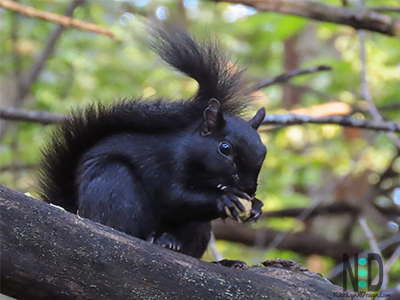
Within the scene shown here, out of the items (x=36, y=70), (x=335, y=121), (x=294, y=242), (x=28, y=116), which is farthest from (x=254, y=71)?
(x=28, y=116)

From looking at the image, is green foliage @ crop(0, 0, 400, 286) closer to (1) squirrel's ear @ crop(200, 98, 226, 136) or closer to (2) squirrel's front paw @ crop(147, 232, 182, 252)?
(1) squirrel's ear @ crop(200, 98, 226, 136)

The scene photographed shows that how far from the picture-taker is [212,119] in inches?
82.9

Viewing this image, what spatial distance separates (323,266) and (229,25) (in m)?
3.63

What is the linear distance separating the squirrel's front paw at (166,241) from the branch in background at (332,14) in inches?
82.3

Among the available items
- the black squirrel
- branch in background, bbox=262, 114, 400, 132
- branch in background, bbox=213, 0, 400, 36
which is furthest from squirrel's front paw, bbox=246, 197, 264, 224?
branch in background, bbox=213, 0, 400, 36

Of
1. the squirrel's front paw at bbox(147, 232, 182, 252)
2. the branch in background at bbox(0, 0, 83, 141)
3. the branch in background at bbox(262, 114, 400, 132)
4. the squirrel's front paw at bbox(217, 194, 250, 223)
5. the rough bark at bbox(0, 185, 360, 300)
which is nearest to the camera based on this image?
the rough bark at bbox(0, 185, 360, 300)

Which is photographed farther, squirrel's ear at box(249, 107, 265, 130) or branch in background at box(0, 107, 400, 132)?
branch in background at box(0, 107, 400, 132)

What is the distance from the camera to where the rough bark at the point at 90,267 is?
145 centimetres

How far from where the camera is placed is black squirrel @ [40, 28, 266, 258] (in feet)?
6.68

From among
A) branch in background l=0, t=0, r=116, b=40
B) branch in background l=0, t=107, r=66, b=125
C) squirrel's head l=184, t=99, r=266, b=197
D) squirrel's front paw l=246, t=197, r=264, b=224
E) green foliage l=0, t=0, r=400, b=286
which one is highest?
branch in background l=0, t=0, r=116, b=40

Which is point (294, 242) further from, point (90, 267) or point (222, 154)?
point (90, 267)

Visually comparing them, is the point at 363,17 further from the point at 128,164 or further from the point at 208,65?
the point at 128,164

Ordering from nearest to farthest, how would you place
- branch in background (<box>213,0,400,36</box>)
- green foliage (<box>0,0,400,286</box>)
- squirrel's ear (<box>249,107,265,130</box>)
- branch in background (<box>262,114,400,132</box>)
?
squirrel's ear (<box>249,107,265,130</box>) → branch in background (<box>262,114,400,132</box>) → branch in background (<box>213,0,400,36</box>) → green foliage (<box>0,0,400,286</box>)

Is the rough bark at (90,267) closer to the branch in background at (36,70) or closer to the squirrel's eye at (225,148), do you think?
the squirrel's eye at (225,148)
